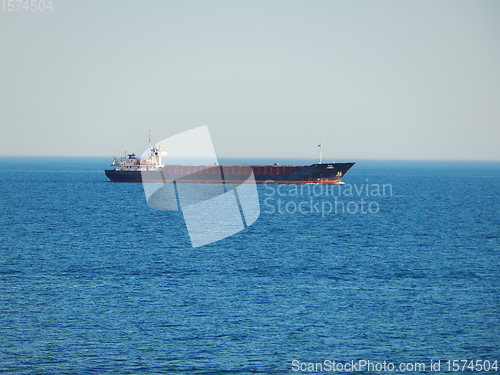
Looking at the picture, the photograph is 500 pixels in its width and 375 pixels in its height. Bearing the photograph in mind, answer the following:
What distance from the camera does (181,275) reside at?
1549 inches

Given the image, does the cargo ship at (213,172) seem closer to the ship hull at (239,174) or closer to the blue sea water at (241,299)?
the ship hull at (239,174)

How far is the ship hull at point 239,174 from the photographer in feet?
419

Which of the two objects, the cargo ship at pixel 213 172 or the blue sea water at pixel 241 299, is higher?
the cargo ship at pixel 213 172

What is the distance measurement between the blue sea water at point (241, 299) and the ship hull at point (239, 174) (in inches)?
2459

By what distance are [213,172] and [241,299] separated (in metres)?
99.5

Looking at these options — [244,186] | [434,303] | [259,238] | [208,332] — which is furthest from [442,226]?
[244,186]

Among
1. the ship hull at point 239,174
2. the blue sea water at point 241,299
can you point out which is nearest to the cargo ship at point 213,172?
the ship hull at point 239,174

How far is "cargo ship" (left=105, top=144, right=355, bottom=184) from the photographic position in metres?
127

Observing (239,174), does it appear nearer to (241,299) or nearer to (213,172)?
(213,172)

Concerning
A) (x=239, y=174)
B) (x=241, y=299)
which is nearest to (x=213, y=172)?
(x=239, y=174)

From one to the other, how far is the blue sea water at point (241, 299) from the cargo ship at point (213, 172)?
204 ft

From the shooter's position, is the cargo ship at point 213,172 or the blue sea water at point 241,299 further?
the cargo ship at point 213,172

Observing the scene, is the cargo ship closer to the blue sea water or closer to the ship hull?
the ship hull

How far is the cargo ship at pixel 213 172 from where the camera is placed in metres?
127
